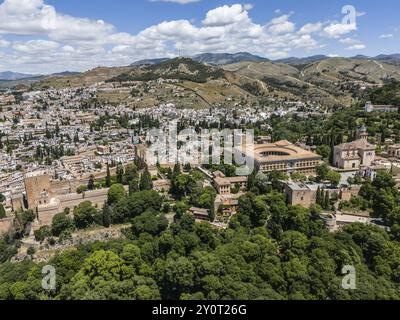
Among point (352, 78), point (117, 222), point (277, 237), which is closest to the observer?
point (277, 237)

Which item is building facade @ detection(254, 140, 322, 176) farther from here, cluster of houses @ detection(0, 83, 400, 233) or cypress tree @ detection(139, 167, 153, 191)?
cypress tree @ detection(139, 167, 153, 191)

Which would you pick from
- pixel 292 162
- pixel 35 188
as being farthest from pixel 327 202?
pixel 35 188

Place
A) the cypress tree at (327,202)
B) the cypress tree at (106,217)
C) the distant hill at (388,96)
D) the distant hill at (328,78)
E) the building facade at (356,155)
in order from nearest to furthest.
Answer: the cypress tree at (327,202) → the cypress tree at (106,217) → the building facade at (356,155) → the distant hill at (388,96) → the distant hill at (328,78)

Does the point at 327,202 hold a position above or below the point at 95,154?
below

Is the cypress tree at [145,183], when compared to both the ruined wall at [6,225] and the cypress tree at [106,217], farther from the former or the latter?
the ruined wall at [6,225]

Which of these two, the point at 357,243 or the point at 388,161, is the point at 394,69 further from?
the point at 357,243

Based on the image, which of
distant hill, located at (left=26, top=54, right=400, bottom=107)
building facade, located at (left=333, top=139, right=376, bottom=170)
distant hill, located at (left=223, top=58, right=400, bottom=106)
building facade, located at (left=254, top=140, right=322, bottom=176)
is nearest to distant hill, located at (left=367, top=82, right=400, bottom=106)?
building facade, located at (left=333, top=139, right=376, bottom=170)

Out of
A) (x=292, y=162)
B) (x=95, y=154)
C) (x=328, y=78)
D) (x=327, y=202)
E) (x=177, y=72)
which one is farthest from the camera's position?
(x=328, y=78)

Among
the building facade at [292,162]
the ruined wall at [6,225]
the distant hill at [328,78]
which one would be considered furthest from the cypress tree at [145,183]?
the distant hill at [328,78]

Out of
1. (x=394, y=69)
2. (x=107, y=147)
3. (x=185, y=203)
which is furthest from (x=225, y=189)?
(x=394, y=69)

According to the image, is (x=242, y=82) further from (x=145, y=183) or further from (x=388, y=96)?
(x=145, y=183)

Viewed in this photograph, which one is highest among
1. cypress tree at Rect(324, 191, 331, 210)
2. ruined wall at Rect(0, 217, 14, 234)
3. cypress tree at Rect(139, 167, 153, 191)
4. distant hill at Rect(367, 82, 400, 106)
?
distant hill at Rect(367, 82, 400, 106)
